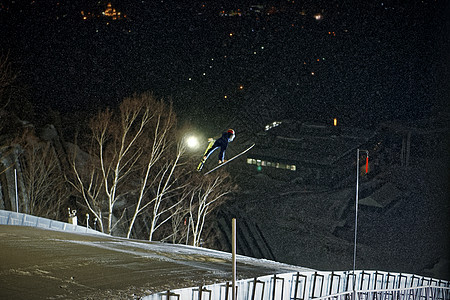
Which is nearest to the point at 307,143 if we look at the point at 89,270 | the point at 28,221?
the point at 28,221

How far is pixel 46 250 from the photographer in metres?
6.95

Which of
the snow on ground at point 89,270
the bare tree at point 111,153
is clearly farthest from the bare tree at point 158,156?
the snow on ground at point 89,270

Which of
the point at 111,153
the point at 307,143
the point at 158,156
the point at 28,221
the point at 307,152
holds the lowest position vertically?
the point at 28,221

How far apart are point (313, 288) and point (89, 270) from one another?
3098 mm

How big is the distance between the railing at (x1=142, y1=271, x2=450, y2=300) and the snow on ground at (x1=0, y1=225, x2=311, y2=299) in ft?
2.06

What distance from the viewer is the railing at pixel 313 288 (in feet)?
15.4

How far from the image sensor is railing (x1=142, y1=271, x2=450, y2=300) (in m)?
4.70

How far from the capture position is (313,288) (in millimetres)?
6125

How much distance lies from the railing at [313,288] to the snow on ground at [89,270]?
24.7 inches

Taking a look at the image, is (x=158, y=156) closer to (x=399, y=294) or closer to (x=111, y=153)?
(x=111, y=153)

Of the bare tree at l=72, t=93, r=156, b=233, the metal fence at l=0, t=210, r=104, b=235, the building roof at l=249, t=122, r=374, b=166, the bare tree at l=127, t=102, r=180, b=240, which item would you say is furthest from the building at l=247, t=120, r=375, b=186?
the metal fence at l=0, t=210, r=104, b=235

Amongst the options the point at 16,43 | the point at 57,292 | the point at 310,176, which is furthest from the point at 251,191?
the point at 57,292

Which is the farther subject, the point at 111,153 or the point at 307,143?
the point at 307,143

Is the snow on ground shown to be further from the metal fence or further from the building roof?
the building roof
